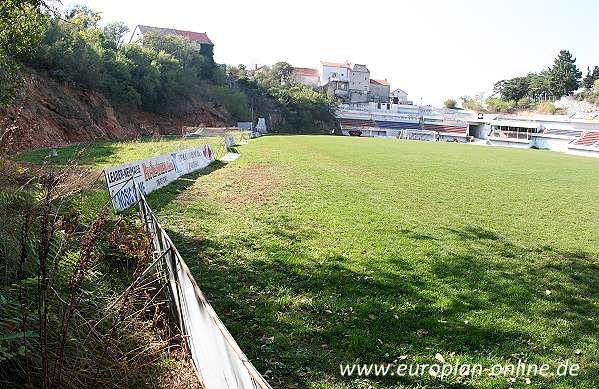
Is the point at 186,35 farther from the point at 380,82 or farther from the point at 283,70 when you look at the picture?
the point at 380,82

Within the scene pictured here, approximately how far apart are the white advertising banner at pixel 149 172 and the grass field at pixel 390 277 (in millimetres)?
648

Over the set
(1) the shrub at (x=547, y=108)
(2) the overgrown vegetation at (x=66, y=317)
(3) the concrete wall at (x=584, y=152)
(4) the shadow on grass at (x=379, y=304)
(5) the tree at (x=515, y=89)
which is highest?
(5) the tree at (x=515, y=89)

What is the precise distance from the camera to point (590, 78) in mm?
115125

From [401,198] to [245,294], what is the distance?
29.1 ft

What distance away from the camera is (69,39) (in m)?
38.4

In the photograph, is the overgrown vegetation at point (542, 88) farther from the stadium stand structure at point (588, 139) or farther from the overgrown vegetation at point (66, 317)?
the overgrown vegetation at point (66, 317)

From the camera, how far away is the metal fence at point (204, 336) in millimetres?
2582

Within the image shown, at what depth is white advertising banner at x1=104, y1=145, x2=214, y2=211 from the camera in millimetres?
11188

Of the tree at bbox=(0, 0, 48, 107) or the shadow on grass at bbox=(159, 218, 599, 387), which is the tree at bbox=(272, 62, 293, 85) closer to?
the tree at bbox=(0, 0, 48, 107)

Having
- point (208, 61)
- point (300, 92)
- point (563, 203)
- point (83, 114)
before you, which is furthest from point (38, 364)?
point (300, 92)

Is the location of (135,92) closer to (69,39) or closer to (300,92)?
(69,39)

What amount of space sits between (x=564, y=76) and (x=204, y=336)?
131m

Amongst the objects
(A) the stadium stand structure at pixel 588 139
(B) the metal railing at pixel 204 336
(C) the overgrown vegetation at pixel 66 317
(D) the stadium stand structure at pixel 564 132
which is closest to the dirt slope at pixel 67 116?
(C) the overgrown vegetation at pixel 66 317

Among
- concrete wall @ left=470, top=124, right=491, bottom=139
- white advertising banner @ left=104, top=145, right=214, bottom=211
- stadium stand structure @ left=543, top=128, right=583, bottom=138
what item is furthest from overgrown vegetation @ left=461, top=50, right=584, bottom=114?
white advertising banner @ left=104, top=145, right=214, bottom=211
